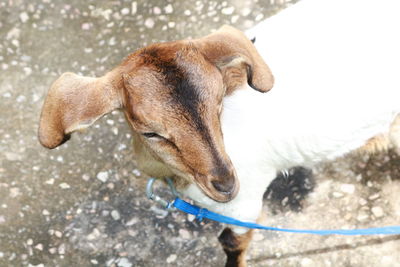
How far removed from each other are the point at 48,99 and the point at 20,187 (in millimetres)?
2161

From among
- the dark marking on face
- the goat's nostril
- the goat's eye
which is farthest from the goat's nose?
the goat's eye

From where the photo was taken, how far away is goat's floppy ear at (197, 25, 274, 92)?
2.78m

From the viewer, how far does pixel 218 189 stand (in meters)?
2.72

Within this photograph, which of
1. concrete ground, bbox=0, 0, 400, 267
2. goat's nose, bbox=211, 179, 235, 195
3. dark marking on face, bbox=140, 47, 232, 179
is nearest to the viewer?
dark marking on face, bbox=140, 47, 232, 179

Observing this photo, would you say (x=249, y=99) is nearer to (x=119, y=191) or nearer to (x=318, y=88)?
(x=318, y=88)

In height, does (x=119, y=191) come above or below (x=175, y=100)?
below

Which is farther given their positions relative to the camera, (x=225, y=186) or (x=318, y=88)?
(x=318, y=88)

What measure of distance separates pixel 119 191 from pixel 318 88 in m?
2.24

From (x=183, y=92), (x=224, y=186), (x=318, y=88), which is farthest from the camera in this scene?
(x=318, y=88)

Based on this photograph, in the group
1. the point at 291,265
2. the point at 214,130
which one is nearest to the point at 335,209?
the point at 291,265

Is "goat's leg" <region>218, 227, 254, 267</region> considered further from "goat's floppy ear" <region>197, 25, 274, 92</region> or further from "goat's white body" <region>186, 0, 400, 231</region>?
"goat's floppy ear" <region>197, 25, 274, 92</region>

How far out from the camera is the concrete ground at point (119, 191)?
169 inches

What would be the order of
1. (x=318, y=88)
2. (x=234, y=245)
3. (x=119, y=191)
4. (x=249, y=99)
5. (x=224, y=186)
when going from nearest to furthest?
(x=224, y=186)
(x=318, y=88)
(x=249, y=99)
(x=234, y=245)
(x=119, y=191)

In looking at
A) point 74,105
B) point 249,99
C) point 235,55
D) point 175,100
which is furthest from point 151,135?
point 249,99
